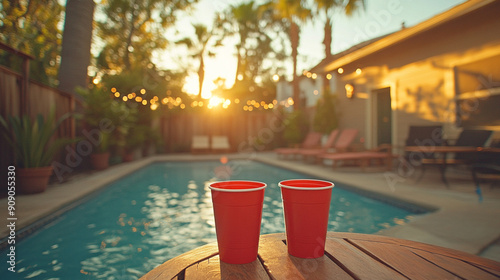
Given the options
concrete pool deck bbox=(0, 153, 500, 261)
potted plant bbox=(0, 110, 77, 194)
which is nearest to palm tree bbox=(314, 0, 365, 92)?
concrete pool deck bbox=(0, 153, 500, 261)

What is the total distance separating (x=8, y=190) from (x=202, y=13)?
17.1 m

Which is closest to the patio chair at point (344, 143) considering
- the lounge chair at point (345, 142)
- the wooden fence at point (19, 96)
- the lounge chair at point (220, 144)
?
the lounge chair at point (345, 142)

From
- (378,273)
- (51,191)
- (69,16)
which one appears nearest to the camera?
(378,273)

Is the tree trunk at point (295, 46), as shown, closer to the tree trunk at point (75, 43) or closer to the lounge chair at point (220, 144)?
the lounge chair at point (220, 144)

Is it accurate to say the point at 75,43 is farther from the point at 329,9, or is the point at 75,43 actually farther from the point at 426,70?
the point at 329,9

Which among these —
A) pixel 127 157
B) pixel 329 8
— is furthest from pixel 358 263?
pixel 329 8

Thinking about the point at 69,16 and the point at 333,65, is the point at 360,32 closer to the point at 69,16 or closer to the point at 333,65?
the point at 333,65

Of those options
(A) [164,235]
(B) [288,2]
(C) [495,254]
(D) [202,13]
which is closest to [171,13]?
(D) [202,13]

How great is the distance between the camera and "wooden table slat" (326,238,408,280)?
0.83 meters

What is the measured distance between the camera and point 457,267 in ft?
2.86

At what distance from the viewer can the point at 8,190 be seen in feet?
13.4

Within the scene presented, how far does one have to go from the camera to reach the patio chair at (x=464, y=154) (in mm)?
4551

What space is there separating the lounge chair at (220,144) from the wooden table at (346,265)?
38.0 ft

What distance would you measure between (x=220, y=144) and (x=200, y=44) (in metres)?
7.85
